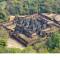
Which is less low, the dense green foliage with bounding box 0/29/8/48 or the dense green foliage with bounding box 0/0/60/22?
the dense green foliage with bounding box 0/0/60/22

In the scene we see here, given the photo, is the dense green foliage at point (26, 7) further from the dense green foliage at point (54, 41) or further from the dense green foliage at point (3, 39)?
the dense green foliage at point (54, 41)

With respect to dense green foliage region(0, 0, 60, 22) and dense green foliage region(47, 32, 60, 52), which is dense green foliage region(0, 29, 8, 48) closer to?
dense green foliage region(0, 0, 60, 22)

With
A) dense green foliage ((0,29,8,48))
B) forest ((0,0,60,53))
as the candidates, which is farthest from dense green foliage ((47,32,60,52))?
dense green foliage ((0,29,8,48))

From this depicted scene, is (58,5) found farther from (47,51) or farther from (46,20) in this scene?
(47,51)

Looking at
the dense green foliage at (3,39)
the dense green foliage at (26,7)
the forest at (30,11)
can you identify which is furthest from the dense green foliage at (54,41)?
the dense green foliage at (3,39)

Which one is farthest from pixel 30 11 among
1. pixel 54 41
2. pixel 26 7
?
pixel 54 41

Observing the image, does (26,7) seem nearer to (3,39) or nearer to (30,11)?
(30,11)

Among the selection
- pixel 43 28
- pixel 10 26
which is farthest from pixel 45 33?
pixel 10 26

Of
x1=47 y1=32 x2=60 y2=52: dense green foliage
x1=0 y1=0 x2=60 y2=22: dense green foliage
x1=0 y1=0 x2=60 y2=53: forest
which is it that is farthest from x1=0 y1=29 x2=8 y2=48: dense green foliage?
x1=47 y1=32 x2=60 y2=52: dense green foliage
